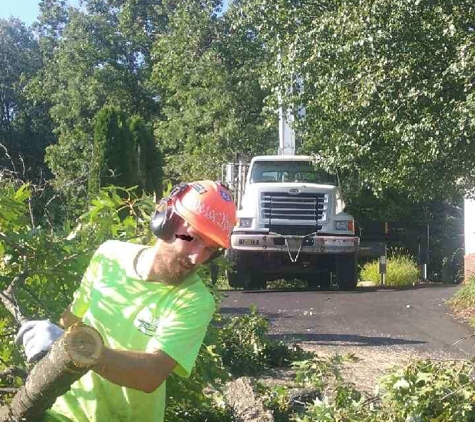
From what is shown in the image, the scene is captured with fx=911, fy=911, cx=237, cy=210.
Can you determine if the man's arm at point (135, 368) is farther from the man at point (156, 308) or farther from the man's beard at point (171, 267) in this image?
the man's beard at point (171, 267)

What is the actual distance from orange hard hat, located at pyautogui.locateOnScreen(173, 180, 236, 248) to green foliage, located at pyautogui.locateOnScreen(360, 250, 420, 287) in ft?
62.1

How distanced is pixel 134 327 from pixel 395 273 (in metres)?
19.6

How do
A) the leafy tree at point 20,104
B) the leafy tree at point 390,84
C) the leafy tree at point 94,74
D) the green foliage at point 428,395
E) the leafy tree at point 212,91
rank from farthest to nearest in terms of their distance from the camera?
the leafy tree at point 20,104 → the leafy tree at point 94,74 → the leafy tree at point 212,91 → the leafy tree at point 390,84 → the green foliage at point 428,395

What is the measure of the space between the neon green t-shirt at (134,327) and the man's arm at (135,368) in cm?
6

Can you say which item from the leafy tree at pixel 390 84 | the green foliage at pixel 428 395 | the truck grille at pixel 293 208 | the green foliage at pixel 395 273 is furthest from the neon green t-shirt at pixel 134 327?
the green foliage at pixel 395 273

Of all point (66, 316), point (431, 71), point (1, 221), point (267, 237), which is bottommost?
point (267, 237)

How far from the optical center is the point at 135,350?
2.91 m

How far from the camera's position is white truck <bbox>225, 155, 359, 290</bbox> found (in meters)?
17.3

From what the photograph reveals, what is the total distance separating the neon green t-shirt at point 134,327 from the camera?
111 inches

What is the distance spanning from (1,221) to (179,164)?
27.7m

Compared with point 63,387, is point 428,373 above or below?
below

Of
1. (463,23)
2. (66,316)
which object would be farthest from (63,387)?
(463,23)

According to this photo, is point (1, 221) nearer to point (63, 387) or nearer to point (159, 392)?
point (159, 392)

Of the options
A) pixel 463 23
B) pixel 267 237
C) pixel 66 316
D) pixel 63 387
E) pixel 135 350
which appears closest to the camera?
pixel 63 387
